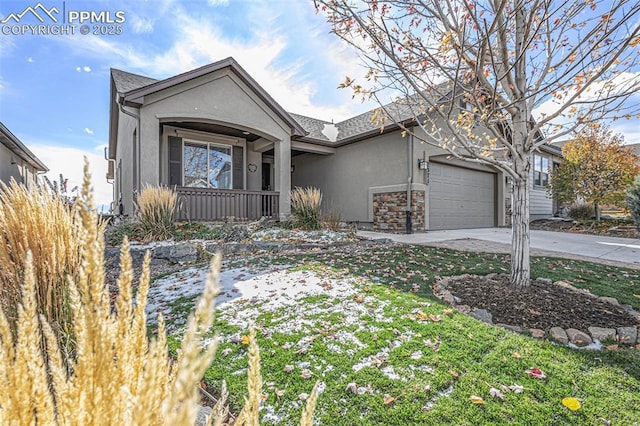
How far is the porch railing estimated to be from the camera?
27.4ft

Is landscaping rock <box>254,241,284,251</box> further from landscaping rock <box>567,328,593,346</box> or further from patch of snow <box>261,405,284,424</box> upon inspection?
landscaping rock <box>567,328,593,346</box>

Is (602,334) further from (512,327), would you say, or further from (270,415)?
(270,415)

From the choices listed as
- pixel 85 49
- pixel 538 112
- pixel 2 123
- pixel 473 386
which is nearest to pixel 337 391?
pixel 473 386

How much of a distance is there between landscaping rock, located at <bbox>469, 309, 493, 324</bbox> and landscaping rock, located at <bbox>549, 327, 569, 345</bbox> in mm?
464

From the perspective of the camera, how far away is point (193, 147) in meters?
9.81

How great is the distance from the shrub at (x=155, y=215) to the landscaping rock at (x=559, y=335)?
6651 mm

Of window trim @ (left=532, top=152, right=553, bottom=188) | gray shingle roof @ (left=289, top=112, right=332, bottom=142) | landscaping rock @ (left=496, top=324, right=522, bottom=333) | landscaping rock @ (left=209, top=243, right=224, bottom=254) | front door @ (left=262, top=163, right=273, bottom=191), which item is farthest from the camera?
window trim @ (left=532, top=152, right=553, bottom=188)

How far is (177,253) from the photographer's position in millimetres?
5645

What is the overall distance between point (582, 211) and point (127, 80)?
18502mm

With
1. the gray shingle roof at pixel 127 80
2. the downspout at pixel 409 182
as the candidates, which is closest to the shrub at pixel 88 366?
the downspout at pixel 409 182

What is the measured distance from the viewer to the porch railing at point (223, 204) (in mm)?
8344

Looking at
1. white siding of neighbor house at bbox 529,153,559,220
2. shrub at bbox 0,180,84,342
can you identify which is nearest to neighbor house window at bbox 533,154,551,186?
white siding of neighbor house at bbox 529,153,559,220

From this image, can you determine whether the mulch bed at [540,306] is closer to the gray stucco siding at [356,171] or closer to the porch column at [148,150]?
the gray stucco siding at [356,171]

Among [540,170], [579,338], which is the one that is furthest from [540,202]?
[579,338]
